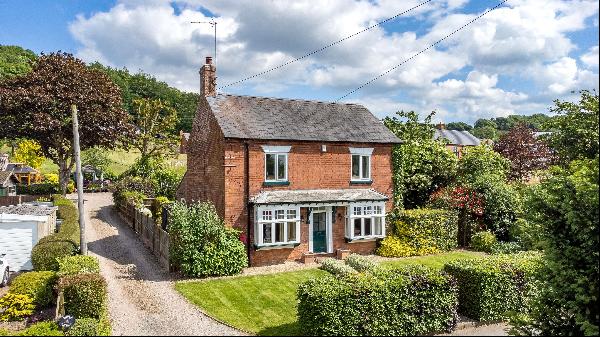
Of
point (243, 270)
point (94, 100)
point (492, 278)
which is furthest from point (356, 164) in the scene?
point (94, 100)

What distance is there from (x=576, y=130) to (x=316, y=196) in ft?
42.0

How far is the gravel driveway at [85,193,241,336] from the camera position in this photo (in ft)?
41.7

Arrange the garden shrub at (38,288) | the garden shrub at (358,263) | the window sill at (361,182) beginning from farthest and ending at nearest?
the window sill at (361,182) → the garden shrub at (358,263) → the garden shrub at (38,288)

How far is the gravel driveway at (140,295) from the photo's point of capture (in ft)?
41.7

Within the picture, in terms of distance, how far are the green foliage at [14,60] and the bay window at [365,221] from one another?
217ft

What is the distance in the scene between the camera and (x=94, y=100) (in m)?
34.3

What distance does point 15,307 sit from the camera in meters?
15.0

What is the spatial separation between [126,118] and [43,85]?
279 inches

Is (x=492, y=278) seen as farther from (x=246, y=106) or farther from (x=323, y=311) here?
(x=246, y=106)

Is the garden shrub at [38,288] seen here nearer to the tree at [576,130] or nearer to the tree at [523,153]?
the tree at [576,130]

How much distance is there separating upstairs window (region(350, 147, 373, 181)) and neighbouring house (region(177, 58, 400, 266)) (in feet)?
0.19

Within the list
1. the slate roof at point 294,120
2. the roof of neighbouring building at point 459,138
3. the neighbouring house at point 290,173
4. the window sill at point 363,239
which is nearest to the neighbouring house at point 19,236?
the neighbouring house at point 290,173

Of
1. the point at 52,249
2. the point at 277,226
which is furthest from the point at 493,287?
the point at 52,249

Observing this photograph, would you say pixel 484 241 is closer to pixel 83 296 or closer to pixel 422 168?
pixel 422 168
